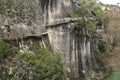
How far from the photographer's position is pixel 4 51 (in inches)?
496

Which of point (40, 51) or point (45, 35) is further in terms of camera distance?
point (45, 35)

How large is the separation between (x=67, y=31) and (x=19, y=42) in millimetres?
7412

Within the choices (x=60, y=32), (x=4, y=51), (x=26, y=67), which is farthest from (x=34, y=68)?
(x=60, y=32)

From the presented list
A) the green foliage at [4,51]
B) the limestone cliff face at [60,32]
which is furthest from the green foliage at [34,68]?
the limestone cliff face at [60,32]

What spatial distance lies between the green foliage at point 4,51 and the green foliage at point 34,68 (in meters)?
0.39

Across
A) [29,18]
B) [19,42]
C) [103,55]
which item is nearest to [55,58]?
[19,42]

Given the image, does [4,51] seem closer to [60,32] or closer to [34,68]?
[34,68]

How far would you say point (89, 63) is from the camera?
1024 inches

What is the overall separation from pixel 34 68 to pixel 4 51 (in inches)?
64.3

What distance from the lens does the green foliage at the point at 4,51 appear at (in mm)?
12400

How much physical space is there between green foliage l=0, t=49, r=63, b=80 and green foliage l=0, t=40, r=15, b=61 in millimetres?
393

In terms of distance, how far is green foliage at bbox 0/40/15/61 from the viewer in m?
12.4

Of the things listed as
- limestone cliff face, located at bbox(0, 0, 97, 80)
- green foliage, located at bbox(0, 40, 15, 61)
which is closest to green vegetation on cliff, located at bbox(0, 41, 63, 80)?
green foliage, located at bbox(0, 40, 15, 61)

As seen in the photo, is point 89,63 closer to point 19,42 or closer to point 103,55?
point 103,55
